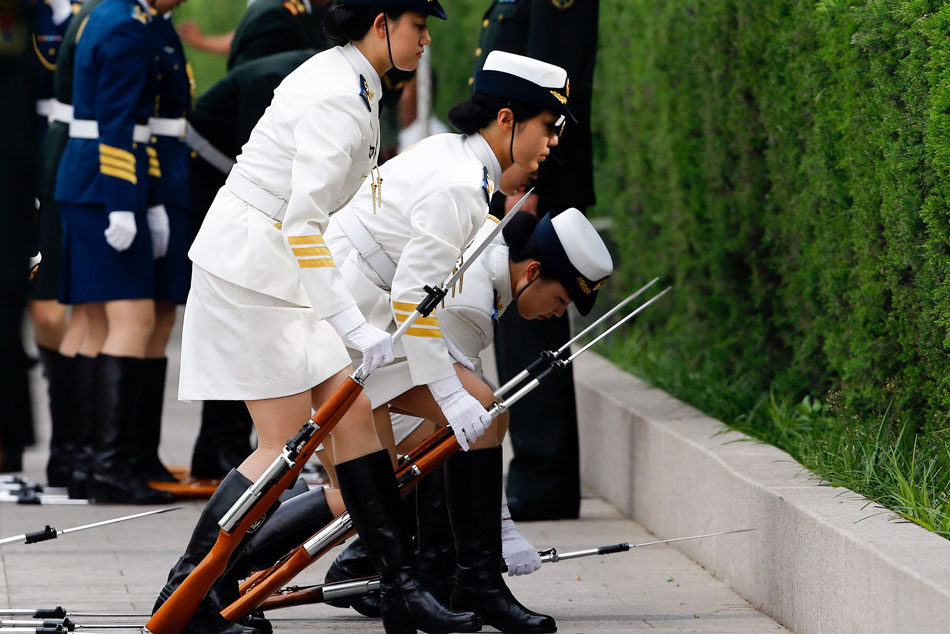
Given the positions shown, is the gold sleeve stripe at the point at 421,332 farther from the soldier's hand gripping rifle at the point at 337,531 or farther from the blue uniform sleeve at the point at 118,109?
the blue uniform sleeve at the point at 118,109

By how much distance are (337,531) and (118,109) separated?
8.49ft

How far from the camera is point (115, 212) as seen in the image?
6.19 m

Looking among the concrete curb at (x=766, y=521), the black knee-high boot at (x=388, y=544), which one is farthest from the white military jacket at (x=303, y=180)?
the concrete curb at (x=766, y=521)

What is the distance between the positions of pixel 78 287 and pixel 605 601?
2.65 metres

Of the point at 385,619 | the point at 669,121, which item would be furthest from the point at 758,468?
the point at 669,121

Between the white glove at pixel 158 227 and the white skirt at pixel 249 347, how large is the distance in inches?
93.6

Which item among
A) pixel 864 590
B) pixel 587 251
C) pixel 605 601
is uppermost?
pixel 587 251

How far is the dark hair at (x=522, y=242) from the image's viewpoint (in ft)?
14.8

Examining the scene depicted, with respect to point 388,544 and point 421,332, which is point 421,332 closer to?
point 421,332

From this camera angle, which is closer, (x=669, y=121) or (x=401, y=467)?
(x=401, y=467)

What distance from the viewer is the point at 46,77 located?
725cm

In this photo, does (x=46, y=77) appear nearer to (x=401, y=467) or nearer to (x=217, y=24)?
(x=401, y=467)

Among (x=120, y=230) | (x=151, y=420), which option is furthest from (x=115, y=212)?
(x=151, y=420)

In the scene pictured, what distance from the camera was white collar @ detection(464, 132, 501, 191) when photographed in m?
4.34
